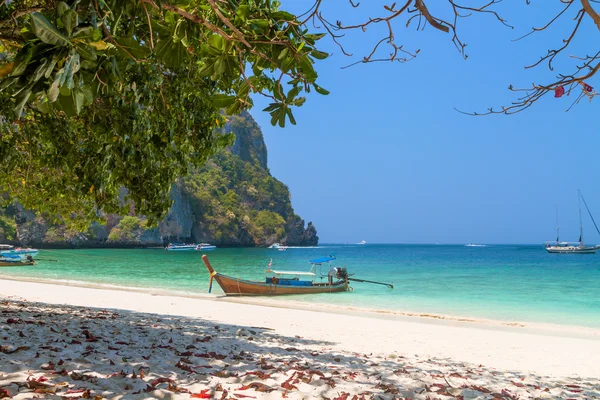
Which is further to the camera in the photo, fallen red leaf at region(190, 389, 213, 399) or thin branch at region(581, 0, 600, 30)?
fallen red leaf at region(190, 389, 213, 399)

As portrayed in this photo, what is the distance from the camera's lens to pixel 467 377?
435 cm

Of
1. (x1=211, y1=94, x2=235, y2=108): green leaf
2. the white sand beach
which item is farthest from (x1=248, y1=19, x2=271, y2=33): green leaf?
the white sand beach

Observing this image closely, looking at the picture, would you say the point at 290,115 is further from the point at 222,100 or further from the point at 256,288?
the point at 256,288

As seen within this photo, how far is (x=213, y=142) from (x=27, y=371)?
9.72 feet

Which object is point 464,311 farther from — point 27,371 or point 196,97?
point 27,371

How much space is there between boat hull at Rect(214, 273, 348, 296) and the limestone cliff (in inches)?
1850

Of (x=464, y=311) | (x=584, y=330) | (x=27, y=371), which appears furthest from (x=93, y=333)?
(x=464, y=311)

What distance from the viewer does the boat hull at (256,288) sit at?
55.3 ft

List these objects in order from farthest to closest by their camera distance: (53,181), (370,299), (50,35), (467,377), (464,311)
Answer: (370,299), (464,311), (53,181), (467,377), (50,35)

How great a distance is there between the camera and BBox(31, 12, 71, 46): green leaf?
40.8 inches

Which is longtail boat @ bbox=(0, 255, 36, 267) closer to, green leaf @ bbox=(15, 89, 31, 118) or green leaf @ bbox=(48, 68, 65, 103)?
green leaf @ bbox=(15, 89, 31, 118)

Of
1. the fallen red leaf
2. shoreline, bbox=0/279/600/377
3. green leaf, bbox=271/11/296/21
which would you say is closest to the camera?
green leaf, bbox=271/11/296/21

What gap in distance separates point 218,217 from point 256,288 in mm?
66932

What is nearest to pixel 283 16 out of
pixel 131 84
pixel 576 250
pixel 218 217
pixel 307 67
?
pixel 307 67
